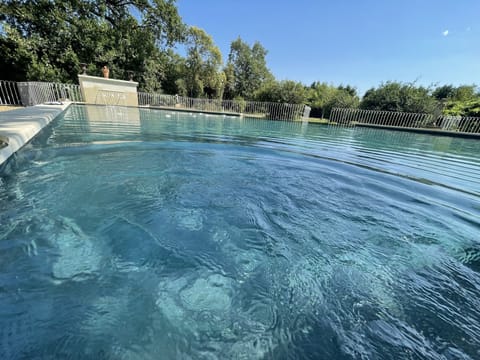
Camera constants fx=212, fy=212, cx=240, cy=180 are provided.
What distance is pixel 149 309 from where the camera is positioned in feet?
3.46

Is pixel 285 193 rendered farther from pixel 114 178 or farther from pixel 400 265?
pixel 114 178

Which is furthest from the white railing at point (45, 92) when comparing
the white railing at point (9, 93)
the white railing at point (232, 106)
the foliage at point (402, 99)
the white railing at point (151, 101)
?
the foliage at point (402, 99)

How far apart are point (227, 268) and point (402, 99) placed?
18996 millimetres

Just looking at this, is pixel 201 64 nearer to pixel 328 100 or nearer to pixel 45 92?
pixel 328 100

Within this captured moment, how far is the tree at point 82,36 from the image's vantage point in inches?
470

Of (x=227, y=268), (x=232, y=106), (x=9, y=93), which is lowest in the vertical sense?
(x=227, y=268)

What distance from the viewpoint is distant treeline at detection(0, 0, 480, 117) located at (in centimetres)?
1214

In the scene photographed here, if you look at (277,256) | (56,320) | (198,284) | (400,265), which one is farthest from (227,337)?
(400,265)

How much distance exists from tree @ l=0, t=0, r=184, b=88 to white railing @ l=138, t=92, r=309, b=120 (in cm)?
217

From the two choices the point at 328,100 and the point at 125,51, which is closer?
the point at 125,51

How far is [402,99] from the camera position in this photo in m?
15.0

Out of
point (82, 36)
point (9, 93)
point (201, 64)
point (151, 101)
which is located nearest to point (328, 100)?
point (201, 64)

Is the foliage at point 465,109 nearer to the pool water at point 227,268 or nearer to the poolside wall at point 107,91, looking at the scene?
the pool water at point 227,268

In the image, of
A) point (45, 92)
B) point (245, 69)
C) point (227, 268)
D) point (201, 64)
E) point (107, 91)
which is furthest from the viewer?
point (245, 69)
